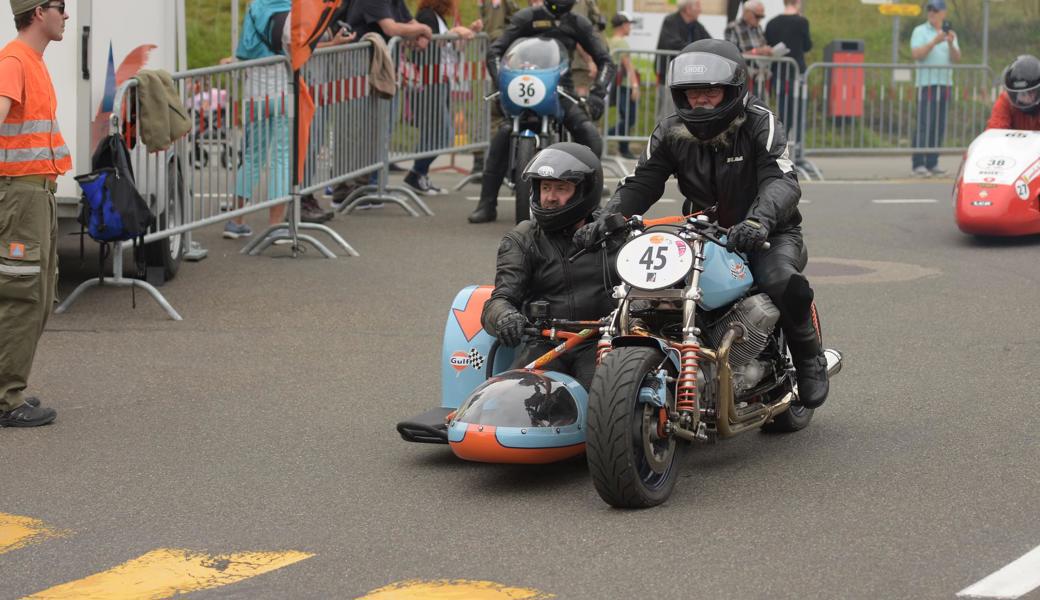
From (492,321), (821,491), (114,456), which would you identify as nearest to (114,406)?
(114,456)

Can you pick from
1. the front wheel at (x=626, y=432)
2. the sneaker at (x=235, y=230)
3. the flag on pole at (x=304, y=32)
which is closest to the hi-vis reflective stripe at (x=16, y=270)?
the front wheel at (x=626, y=432)

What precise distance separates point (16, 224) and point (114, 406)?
1037 mm

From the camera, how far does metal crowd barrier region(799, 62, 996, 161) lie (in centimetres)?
1981

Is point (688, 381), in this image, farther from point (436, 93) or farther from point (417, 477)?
point (436, 93)

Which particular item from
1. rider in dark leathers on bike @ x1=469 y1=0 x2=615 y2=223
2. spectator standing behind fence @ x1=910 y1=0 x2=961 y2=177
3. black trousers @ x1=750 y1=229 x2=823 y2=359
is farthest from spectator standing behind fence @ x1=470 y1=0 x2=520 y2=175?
black trousers @ x1=750 y1=229 x2=823 y2=359

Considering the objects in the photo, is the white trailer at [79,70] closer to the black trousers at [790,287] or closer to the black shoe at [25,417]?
the black shoe at [25,417]

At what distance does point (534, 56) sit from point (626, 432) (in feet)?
27.6

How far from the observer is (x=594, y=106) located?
14.4 m

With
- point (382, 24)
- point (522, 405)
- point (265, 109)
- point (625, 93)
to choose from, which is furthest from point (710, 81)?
point (625, 93)

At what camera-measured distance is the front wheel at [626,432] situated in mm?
5891

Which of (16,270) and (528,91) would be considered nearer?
(16,270)

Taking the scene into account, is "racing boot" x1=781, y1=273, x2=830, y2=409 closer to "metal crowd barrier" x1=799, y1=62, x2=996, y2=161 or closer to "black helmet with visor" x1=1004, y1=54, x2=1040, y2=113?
"black helmet with visor" x1=1004, y1=54, x2=1040, y2=113

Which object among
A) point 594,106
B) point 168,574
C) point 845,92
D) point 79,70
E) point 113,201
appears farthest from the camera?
point 845,92

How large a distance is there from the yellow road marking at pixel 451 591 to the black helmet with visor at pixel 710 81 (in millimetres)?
2451
